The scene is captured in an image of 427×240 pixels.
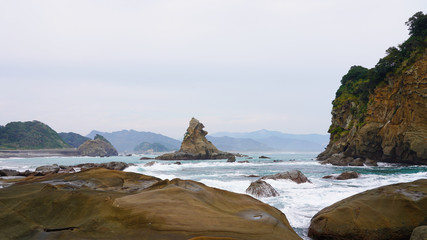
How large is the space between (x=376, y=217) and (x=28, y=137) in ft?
465

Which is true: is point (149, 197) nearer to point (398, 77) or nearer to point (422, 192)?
point (422, 192)

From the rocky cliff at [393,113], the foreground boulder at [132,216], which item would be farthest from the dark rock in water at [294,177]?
the rocky cliff at [393,113]

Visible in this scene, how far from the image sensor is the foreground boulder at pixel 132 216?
347cm

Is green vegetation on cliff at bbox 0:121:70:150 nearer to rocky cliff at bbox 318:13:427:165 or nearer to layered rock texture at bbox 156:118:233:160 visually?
layered rock texture at bbox 156:118:233:160

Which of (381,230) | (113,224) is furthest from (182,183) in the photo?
(381,230)

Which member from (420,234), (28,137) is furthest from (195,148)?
(28,137)

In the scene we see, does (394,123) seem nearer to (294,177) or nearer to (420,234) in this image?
(294,177)

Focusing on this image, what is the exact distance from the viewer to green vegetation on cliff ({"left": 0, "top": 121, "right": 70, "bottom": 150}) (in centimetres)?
11406

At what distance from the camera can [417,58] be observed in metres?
35.2

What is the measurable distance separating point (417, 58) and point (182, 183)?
41076mm

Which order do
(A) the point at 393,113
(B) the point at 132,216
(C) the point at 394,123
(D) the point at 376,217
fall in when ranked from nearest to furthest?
(B) the point at 132,216 → (D) the point at 376,217 → (C) the point at 394,123 → (A) the point at 393,113

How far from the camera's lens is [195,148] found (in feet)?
256

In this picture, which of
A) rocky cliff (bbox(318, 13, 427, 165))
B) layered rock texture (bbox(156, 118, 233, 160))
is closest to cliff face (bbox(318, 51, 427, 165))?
rocky cliff (bbox(318, 13, 427, 165))

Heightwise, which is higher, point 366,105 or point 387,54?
point 387,54
